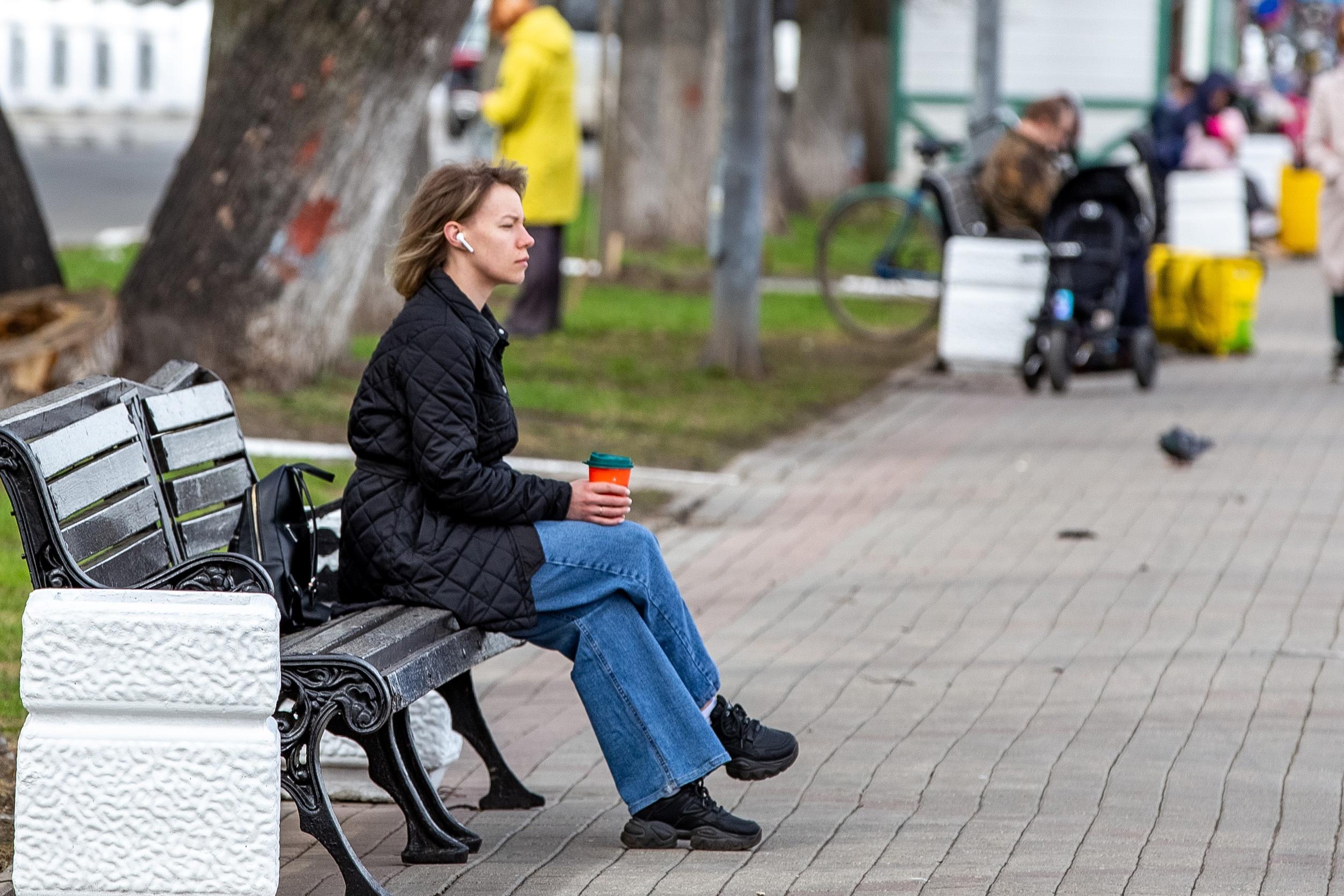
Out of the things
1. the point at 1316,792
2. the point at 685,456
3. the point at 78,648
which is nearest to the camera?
the point at 78,648

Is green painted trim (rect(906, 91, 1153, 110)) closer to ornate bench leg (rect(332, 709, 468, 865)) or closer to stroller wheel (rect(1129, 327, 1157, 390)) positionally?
stroller wheel (rect(1129, 327, 1157, 390))

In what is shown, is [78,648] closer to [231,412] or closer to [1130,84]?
[231,412]

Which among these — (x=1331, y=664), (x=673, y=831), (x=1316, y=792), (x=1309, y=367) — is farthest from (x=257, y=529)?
(x=1309, y=367)

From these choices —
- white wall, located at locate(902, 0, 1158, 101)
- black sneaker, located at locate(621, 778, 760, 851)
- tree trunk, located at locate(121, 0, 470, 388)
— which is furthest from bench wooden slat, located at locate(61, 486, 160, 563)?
white wall, located at locate(902, 0, 1158, 101)

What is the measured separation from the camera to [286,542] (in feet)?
14.5

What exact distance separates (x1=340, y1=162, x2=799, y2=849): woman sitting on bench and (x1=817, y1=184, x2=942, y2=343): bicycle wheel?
29.0ft

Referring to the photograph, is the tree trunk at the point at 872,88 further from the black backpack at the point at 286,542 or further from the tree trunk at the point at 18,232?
the black backpack at the point at 286,542

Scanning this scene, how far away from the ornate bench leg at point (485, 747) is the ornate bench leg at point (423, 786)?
0.38 metres

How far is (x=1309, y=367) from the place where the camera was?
43.5 feet

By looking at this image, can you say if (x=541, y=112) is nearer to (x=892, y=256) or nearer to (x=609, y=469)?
(x=892, y=256)

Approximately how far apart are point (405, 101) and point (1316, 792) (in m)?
6.31

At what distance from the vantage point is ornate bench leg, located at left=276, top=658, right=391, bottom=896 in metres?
3.89

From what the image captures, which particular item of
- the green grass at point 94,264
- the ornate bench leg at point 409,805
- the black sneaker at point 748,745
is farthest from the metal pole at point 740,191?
the ornate bench leg at point 409,805

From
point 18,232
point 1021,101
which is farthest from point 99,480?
point 1021,101
